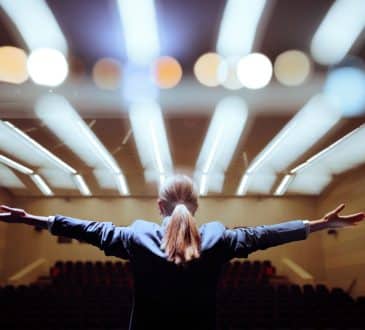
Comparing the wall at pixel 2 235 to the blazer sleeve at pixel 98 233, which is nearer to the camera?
the blazer sleeve at pixel 98 233

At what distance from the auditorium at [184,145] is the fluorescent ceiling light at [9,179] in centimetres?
6

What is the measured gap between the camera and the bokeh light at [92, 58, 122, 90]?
4.85m

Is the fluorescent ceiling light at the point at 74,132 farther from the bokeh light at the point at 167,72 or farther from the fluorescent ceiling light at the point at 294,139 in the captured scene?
the fluorescent ceiling light at the point at 294,139

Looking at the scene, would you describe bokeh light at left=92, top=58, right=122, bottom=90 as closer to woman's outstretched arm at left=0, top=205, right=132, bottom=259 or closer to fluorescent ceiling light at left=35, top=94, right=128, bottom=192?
fluorescent ceiling light at left=35, top=94, right=128, bottom=192

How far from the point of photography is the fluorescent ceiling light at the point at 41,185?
32.6ft

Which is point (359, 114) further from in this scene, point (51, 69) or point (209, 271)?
point (209, 271)

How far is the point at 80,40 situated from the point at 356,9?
112 inches

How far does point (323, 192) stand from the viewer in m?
11.1

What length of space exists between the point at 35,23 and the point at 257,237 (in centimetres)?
Result: 371

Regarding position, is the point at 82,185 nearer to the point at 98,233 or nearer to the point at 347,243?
the point at 347,243

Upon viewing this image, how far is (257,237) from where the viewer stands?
131 cm

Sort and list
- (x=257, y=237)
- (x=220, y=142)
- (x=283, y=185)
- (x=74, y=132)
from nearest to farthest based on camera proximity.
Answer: (x=257, y=237) → (x=74, y=132) → (x=220, y=142) → (x=283, y=185)

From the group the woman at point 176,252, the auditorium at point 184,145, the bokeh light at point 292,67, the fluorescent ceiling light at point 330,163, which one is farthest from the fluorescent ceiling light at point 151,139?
the woman at point 176,252

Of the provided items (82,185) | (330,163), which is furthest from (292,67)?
(82,185)
